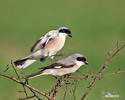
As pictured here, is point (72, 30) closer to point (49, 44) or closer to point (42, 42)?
point (49, 44)

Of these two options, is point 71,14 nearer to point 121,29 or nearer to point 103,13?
point 103,13

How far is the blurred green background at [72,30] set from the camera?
8977mm

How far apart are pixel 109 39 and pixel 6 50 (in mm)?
3025

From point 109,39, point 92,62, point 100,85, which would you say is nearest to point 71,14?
point 109,39

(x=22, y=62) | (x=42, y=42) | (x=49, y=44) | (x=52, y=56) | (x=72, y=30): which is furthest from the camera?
(x=72, y=30)

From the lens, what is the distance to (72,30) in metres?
14.5

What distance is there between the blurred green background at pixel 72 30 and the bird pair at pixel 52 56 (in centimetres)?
278

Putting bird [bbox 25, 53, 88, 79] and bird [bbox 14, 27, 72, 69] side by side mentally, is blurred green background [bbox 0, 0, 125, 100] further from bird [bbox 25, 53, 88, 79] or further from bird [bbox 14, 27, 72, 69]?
bird [bbox 25, 53, 88, 79]

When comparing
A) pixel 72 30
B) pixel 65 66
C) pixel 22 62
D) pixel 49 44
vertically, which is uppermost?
pixel 22 62

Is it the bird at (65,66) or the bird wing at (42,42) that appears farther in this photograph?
the bird at (65,66)

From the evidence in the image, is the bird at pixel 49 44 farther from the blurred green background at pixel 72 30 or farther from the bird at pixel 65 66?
the blurred green background at pixel 72 30

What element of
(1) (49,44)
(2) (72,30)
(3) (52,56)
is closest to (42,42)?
(3) (52,56)

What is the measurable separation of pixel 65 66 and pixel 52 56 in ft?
0.62

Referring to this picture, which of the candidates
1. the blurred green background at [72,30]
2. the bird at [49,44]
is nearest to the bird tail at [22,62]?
the bird at [49,44]
